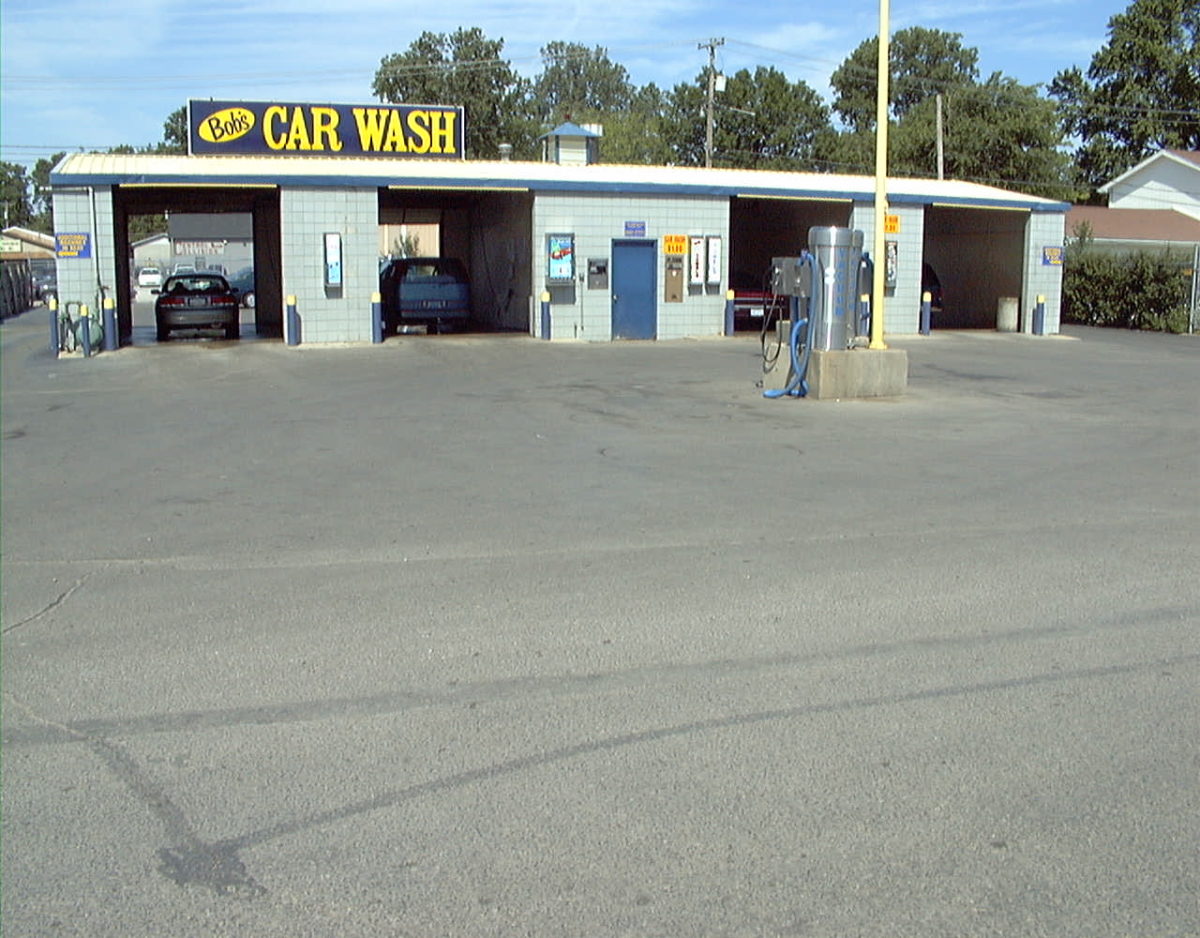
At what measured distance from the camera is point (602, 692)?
5613 mm

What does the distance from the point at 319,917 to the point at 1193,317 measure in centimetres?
3314

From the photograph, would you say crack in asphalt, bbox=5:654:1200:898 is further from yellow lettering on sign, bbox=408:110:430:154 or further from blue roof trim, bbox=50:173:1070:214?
yellow lettering on sign, bbox=408:110:430:154

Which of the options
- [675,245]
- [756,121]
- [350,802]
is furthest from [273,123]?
[756,121]

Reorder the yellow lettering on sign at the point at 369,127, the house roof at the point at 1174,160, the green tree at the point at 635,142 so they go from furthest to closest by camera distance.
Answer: the green tree at the point at 635,142
the house roof at the point at 1174,160
the yellow lettering on sign at the point at 369,127

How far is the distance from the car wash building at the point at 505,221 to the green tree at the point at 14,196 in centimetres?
10439

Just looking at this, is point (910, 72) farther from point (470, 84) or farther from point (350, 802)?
point (350, 802)

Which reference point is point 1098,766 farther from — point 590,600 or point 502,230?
point 502,230

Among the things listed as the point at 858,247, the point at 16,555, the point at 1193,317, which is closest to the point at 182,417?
the point at 16,555

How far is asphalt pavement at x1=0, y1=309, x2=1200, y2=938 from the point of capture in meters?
3.88

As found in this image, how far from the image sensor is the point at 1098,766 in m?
4.75

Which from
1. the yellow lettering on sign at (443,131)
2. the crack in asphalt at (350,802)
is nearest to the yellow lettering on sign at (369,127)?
the yellow lettering on sign at (443,131)

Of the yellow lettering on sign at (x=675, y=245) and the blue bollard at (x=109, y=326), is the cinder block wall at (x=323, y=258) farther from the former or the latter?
the yellow lettering on sign at (x=675, y=245)

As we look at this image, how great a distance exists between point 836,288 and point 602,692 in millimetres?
11963

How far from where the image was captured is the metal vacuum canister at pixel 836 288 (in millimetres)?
16656
